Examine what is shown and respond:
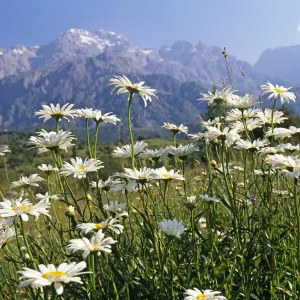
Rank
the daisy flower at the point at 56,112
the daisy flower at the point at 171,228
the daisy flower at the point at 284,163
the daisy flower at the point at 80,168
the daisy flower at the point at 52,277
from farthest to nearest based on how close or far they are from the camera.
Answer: the daisy flower at the point at 56,112, the daisy flower at the point at 80,168, the daisy flower at the point at 171,228, the daisy flower at the point at 284,163, the daisy flower at the point at 52,277

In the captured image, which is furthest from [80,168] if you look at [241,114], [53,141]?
[241,114]

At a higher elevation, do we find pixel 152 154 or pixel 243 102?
pixel 243 102

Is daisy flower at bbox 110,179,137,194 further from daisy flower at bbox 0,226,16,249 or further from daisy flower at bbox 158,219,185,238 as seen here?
daisy flower at bbox 0,226,16,249

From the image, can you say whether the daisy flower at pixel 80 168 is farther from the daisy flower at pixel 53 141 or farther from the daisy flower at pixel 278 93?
the daisy flower at pixel 278 93

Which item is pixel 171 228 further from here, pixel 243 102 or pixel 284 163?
pixel 243 102

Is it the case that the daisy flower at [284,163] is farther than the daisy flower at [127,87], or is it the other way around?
the daisy flower at [127,87]

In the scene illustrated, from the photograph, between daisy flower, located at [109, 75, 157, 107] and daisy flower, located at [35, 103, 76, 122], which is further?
daisy flower, located at [35, 103, 76, 122]

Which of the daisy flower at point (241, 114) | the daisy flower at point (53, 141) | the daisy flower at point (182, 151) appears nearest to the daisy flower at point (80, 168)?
the daisy flower at point (53, 141)

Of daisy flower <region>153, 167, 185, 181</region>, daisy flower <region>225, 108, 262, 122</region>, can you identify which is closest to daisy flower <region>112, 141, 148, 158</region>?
daisy flower <region>153, 167, 185, 181</region>

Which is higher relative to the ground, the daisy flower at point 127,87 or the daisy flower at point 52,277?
the daisy flower at point 127,87

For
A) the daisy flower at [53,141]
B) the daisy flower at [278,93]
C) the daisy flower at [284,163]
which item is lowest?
the daisy flower at [284,163]

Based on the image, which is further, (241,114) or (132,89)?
(241,114)

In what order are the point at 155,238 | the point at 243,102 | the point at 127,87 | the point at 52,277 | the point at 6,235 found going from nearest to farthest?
the point at 52,277 → the point at 155,238 → the point at 6,235 → the point at 127,87 → the point at 243,102

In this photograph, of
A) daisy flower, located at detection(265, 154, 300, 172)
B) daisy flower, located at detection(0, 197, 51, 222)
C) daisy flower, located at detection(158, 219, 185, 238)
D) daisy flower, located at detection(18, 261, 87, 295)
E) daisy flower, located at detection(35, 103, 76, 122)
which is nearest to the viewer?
daisy flower, located at detection(18, 261, 87, 295)
